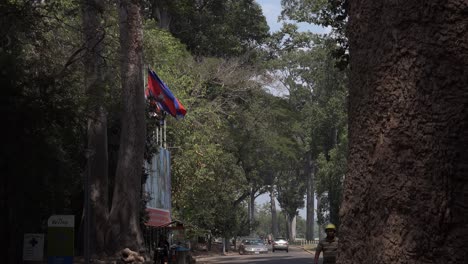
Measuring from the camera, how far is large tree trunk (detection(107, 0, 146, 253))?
912 inches

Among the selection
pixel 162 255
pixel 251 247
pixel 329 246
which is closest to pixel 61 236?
pixel 329 246

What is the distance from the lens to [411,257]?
139 inches

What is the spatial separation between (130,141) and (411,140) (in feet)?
68.1

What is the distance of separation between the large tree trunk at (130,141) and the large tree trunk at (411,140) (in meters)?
19.6

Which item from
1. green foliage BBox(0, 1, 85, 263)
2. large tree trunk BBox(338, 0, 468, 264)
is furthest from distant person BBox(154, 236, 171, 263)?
large tree trunk BBox(338, 0, 468, 264)

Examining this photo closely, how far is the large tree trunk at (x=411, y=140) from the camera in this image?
3545 mm

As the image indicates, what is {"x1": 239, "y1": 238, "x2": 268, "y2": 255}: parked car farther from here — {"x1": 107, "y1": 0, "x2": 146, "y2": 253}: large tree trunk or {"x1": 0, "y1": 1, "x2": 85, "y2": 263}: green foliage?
{"x1": 0, "y1": 1, "x2": 85, "y2": 263}: green foliage

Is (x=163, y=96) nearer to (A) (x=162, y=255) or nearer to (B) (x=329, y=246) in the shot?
(A) (x=162, y=255)

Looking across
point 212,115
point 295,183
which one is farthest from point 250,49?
point 295,183

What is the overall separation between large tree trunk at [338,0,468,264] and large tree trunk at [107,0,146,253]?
773 inches

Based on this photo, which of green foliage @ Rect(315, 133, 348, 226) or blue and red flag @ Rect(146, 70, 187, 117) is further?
green foliage @ Rect(315, 133, 348, 226)

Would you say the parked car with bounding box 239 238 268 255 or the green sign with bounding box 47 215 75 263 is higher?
the green sign with bounding box 47 215 75 263

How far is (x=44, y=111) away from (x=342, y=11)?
7.34 m

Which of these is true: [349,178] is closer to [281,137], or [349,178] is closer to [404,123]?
[404,123]
